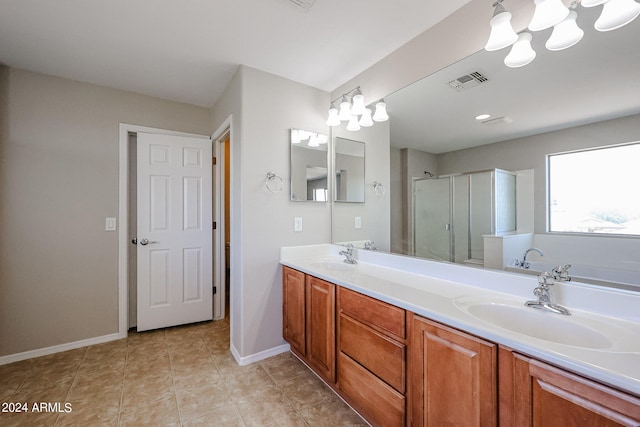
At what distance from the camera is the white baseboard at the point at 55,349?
2.13 meters

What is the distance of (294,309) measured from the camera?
6.70 feet

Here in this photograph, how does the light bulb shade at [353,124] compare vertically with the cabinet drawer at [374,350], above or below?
above

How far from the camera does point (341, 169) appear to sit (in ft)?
8.16

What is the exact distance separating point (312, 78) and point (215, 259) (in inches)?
84.3

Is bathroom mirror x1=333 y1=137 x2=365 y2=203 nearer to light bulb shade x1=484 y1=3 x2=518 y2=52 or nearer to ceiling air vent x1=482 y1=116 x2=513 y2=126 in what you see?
ceiling air vent x1=482 y1=116 x2=513 y2=126

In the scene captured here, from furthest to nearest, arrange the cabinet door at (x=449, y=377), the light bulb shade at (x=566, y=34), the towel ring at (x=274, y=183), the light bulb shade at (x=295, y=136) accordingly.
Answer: the light bulb shade at (x=295, y=136) → the towel ring at (x=274, y=183) → the light bulb shade at (x=566, y=34) → the cabinet door at (x=449, y=377)

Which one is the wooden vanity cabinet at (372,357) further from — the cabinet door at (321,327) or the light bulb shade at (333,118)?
the light bulb shade at (333,118)

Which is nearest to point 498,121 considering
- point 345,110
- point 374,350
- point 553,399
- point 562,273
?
point 562,273

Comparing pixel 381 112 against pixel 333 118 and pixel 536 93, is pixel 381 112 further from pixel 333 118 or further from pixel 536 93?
pixel 536 93

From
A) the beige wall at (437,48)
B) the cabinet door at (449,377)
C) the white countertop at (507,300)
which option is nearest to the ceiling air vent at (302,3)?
the beige wall at (437,48)

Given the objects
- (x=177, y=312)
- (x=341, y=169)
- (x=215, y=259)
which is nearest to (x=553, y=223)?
(x=341, y=169)

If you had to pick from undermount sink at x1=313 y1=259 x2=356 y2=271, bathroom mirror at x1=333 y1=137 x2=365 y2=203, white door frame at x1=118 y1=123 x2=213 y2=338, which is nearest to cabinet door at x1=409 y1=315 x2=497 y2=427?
undermount sink at x1=313 y1=259 x2=356 y2=271

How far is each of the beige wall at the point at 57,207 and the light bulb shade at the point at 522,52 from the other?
305 cm

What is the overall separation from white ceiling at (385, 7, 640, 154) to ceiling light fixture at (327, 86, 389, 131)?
0.24 metres
